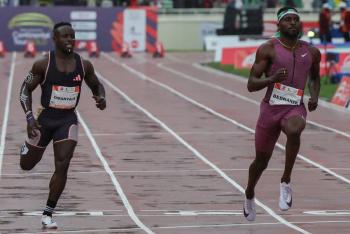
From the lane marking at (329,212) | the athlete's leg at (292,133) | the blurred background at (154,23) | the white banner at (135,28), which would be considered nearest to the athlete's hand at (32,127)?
the athlete's leg at (292,133)

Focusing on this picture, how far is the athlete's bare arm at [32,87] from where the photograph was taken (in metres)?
12.5

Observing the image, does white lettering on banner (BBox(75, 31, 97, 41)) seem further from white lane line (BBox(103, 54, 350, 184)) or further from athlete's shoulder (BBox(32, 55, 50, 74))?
athlete's shoulder (BBox(32, 55, 50, 74))

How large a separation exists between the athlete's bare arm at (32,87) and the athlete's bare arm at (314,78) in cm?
260

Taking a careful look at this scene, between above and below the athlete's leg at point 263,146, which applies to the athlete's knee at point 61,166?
below

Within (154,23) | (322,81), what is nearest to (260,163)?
A: (322,81)

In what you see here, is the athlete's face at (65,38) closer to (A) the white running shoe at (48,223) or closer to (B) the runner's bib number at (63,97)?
(B) the runner's bib number at (63,97)

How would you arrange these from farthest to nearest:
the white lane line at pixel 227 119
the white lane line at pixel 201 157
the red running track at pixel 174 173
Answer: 1. the white lane line at pixel 227 119
2. the white lane line at pixel 201 157
3. the red running track at pixel 174 173

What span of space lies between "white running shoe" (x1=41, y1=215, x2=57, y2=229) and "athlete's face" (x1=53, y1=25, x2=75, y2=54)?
1.61 metres

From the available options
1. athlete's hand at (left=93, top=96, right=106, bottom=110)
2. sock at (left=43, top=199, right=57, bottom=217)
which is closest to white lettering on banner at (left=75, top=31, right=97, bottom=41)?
athlete's hand at (left=93, top=96, right=106, bottom=110)

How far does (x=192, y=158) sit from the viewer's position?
19.4 metres

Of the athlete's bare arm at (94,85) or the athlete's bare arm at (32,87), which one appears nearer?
the athlete's bare arm at (32,87)

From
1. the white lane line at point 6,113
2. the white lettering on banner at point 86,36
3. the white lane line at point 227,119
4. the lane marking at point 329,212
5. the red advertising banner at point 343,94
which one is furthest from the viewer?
the white lettering on banner at point 86,36

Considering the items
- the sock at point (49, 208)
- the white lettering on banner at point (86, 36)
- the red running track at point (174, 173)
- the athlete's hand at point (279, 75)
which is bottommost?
the white lettering on banner at point (86, 36)

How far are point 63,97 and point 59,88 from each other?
10cm
